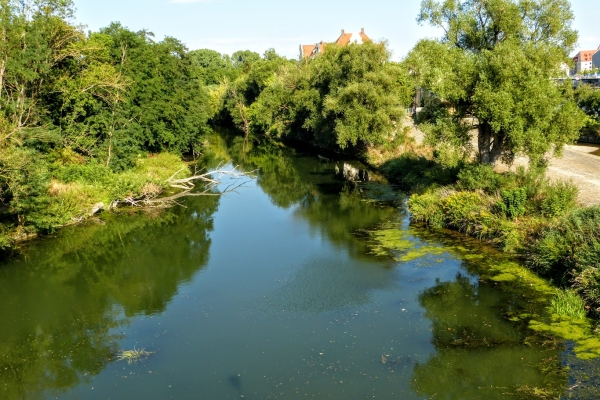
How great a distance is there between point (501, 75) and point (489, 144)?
363cm

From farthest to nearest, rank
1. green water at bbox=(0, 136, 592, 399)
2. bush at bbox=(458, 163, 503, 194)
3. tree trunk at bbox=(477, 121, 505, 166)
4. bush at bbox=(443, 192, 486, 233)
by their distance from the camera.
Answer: tree trunk at bbox=(477, 121, 505, 166) < bush at bbox=(458, 163, 503, 194) < bush at bbox=(443, 192, 486, 233) < green water at bbox=(0, 136, 592, 399)

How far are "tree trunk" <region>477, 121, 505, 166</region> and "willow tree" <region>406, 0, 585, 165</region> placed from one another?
4cm

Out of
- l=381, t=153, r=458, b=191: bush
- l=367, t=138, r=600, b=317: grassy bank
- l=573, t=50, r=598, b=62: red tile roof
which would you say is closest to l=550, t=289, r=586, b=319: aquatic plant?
l=367, t=138, r=600, b=317: grassy bank

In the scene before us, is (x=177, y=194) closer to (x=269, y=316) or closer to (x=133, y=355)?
(x=269, y=316)

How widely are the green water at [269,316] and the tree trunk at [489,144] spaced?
4575 millimetres

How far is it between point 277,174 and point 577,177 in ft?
66.9

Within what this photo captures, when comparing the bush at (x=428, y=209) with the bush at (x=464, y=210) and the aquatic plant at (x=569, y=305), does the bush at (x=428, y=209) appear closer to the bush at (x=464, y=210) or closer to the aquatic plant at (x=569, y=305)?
the bush at (x=464, y=210)

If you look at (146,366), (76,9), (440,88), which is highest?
(76,9)

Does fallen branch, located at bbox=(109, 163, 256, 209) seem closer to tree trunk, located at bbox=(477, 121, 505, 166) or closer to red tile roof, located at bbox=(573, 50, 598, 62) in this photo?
tree trunk, located at bbox=(477, 121, 505, 166)

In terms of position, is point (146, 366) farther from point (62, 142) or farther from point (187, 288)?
point (62, 142)

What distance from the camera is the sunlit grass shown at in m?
13.0

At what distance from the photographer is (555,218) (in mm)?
17578

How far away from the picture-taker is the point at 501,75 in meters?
19.7

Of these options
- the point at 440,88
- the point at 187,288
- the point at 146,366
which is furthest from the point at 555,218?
the point at 146,366
